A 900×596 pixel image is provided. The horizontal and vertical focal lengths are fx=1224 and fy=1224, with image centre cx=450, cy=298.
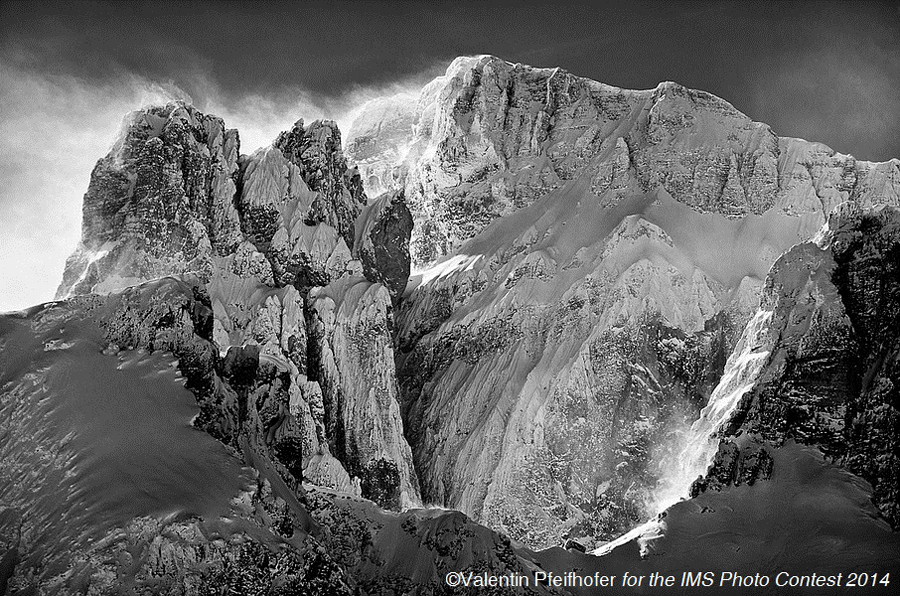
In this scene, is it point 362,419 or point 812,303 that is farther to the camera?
point 362,419

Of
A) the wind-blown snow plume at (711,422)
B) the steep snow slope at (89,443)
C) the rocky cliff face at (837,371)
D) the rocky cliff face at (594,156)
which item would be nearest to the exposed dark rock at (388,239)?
the rocky cliff face at (594,156)

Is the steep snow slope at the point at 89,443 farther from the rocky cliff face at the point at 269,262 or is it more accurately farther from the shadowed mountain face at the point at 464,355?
the rocky cliff face at the point at 269,262

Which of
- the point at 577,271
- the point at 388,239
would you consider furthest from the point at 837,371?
the point at 388,239

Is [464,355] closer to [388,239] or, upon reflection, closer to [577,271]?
[577,271]

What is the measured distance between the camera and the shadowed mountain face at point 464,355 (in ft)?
156

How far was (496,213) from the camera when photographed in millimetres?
93062

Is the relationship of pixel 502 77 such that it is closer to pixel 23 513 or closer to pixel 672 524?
pixel 672 524

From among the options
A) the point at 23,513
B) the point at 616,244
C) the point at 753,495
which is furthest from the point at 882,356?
the point at 23,513

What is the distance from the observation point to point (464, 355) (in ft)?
270

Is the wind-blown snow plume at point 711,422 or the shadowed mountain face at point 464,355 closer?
the shadowed mountain face at point 464,355

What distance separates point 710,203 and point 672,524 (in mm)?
32950

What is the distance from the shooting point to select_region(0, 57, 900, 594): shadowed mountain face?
47.6 m

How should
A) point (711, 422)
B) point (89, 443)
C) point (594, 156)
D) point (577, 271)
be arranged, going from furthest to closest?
point (594, 156) → point (577, 271) → point (711, 422) → point (89, 443)

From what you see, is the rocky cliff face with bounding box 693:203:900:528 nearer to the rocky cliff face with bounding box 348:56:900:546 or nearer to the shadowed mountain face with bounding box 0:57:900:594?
the shadowed mountain face with bounding box 0:57:900:594
